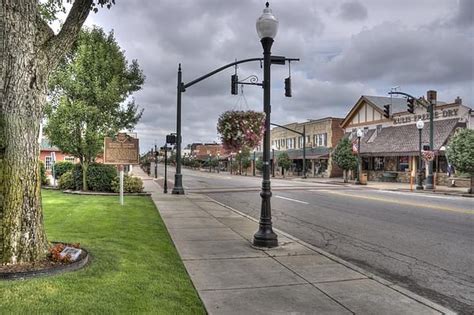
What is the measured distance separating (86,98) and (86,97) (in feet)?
0.22

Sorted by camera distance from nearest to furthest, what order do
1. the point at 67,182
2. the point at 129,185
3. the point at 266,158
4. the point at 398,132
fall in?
1. the point at 266,158
2. the point at 129,185
3. the point at 67,182
4. the point at 398,132

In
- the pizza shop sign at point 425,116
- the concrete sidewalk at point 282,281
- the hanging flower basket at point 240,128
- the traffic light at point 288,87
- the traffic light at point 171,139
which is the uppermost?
the pizza shop sign at point 425,116

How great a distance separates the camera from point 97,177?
75.7 ft

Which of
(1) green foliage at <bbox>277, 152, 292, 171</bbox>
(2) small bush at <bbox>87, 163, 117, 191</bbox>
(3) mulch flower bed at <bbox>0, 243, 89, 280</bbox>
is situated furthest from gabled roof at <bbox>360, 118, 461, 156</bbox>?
(3) mulch flower bed at <bbox>0, 243, 89, 280</bbox>

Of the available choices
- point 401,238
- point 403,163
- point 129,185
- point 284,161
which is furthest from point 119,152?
point 284,161

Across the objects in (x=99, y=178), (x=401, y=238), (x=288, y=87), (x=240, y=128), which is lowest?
(x=401, y=238)

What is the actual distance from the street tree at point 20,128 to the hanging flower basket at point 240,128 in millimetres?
5593

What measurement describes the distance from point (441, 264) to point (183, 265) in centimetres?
467

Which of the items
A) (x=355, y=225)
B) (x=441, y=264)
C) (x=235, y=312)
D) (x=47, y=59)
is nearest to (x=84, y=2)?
(x=47, y=59)

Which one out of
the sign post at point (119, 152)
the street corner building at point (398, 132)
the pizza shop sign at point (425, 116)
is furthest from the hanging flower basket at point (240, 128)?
the pizza shop sign at point (425, 116)

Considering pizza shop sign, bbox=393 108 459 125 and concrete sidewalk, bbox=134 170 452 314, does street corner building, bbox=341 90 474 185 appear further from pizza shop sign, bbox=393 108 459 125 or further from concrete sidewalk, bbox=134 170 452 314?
concrete sidewalk, bbox=134 170 452 314

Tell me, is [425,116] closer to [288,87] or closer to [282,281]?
[288,87]

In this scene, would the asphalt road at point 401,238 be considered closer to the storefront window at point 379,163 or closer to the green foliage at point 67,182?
the green foliage at point 67,182

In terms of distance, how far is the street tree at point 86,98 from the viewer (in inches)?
867
